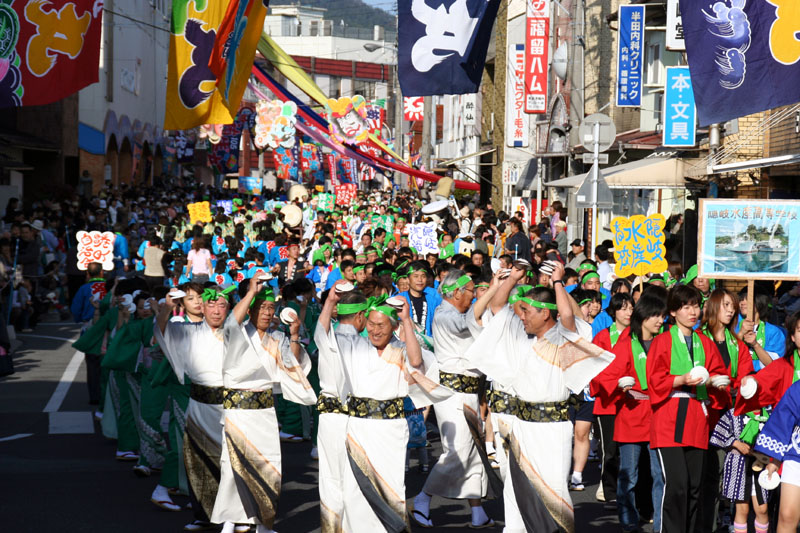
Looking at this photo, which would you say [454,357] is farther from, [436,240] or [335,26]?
[335,26]

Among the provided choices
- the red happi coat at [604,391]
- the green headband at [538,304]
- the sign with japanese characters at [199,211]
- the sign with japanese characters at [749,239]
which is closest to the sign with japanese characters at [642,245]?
the sign with japanese characters at [749,239]

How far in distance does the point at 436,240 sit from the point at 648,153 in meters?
6.16

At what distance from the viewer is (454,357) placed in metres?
7.99

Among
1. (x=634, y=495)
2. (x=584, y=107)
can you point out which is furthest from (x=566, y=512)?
(x=584, y=107)

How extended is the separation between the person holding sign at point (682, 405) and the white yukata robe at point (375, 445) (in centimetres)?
150

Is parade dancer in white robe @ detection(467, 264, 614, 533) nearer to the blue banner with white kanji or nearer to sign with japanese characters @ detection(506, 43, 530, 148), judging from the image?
the blue banner with white kanji

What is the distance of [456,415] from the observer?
7.77m

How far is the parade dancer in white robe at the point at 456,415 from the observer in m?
7.62

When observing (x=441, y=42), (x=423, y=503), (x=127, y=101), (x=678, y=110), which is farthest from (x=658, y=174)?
(x=127, y=101)

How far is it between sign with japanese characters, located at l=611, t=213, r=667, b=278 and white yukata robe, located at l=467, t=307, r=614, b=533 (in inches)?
240

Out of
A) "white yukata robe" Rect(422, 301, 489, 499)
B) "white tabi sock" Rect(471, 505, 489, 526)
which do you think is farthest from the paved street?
"white yukata robe" Rect(422, 301, 489, 499)

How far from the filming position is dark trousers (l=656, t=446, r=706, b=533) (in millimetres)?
6473

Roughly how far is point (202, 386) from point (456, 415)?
6.04 ft

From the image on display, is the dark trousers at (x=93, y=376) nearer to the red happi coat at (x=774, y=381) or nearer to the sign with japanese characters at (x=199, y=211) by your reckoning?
the red happi coat at (x=774, y=381)
